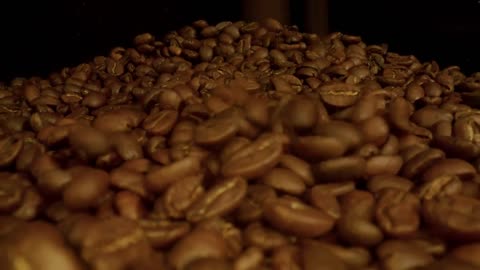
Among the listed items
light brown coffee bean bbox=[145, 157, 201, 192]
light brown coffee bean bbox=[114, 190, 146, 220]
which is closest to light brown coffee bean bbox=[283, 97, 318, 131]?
light brown coffee bean bbox=[145, 157, 201, 192]

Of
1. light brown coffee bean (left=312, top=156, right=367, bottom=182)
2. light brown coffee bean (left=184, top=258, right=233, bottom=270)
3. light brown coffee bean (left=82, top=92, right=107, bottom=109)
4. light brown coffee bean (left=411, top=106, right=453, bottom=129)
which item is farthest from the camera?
light brown coffee bean (left=82, top=92, right=107, bottom=109)

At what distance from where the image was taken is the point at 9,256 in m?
0.66

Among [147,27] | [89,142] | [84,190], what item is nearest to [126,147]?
[89,142]

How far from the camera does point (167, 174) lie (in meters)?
0.84

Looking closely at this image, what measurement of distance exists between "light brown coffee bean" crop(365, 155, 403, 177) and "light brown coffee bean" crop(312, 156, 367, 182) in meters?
0.04

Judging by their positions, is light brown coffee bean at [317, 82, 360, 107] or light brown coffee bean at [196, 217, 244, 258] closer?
light brown coffee bean at [196, 217, 244, 258]

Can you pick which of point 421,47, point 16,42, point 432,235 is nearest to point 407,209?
point 432,235

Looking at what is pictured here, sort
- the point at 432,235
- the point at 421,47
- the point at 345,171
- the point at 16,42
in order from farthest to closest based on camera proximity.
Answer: the point at 421,47, the point at 16,42, the point at 345,171, the point at 432,235

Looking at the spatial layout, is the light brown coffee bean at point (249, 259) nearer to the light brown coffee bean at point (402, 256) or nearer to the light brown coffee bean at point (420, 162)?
the light brown coffee bean at point (402, 256)

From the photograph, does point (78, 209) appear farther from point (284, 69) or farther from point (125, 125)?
point (284, 69)

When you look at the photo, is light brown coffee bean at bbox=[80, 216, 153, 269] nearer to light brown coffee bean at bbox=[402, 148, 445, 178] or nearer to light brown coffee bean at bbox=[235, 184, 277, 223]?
light brown coffee bean at bbox=[235, 184, 277, 223]

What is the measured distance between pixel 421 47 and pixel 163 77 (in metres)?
1.08

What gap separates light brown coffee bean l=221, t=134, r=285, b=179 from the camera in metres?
0.84

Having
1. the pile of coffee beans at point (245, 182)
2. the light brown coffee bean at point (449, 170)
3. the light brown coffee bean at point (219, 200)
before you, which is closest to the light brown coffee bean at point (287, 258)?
the pile of coffee beans at point (245, 182)
